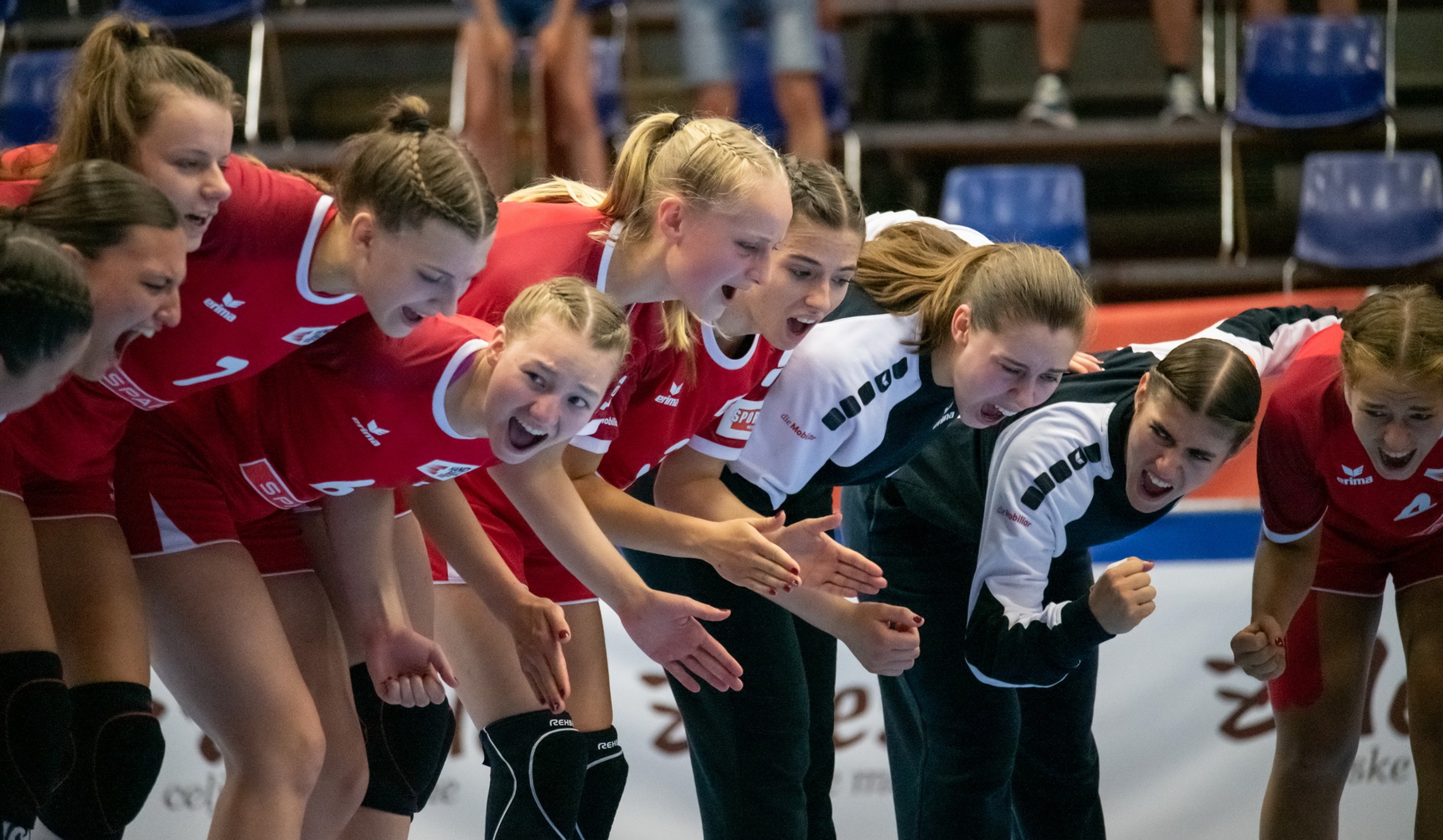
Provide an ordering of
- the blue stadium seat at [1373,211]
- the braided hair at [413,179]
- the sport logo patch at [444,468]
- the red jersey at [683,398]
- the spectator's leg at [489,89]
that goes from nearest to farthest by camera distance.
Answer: the braided hair at [413,179], the sport logo patch at [444,468], the red jersey at [683,398], the spectator's leg at [489,89], the blue stadium seat at [1373,211]

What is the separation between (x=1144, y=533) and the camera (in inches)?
171

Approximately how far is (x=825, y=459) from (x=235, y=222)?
122 cm

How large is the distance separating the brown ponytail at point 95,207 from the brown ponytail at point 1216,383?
181 cm

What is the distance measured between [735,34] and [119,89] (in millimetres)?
4181

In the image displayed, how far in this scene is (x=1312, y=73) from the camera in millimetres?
6953

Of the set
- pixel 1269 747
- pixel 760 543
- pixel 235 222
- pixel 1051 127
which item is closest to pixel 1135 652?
pixel 1269 747

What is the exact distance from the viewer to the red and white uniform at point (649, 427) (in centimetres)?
277

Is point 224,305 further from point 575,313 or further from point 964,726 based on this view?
point 964,726

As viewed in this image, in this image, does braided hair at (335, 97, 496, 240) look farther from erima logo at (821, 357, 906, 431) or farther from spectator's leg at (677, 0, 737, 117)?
spectator's leg at (677, 0, 737, 117)

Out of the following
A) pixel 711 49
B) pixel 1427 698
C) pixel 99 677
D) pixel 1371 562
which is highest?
pixel 711 49

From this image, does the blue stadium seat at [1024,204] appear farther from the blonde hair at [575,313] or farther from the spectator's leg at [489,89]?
the blonde hair at [575,313]

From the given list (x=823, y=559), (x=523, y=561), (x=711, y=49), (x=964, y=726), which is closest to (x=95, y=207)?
(x=523, y=561)

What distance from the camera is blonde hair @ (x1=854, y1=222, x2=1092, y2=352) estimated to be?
9.11 ft

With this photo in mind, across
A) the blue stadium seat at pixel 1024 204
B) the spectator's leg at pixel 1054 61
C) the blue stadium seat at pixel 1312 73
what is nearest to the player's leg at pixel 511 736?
the blue stadium seat at pixel 1024 204
